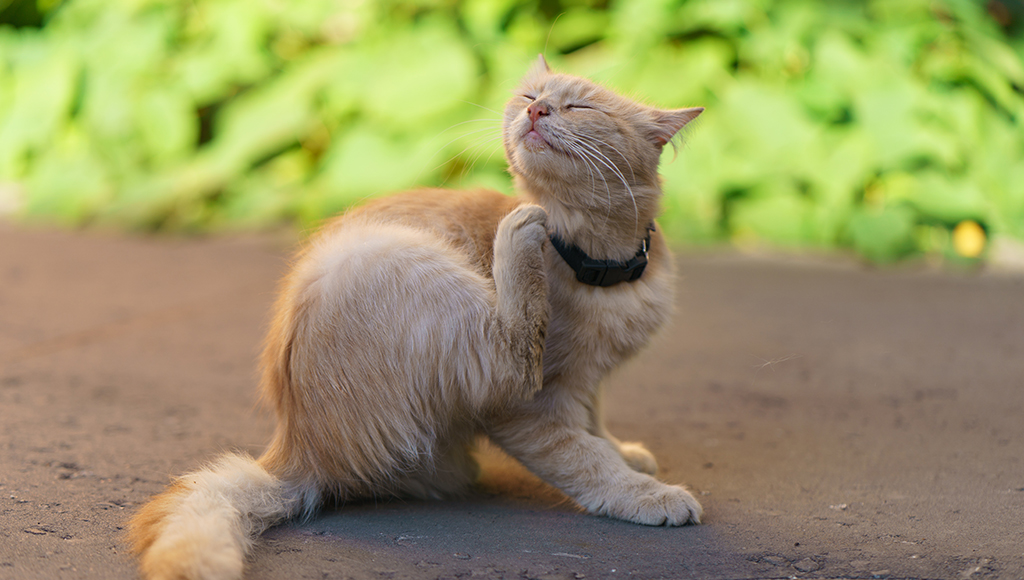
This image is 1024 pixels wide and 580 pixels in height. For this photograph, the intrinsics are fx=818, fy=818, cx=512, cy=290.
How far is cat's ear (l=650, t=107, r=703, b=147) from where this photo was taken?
5.94 ft

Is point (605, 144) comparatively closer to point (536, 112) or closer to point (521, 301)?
point (536, 112)

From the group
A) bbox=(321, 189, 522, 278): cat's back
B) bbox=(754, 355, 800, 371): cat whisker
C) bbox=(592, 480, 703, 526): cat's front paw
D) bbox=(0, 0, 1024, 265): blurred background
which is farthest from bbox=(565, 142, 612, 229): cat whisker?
bbox=(0, 0, 1024, 265): blurred background

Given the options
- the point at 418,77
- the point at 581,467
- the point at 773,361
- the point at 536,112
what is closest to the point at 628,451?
the point at 581,467

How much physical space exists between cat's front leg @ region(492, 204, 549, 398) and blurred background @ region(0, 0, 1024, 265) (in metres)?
2.38

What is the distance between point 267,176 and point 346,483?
3867 mm

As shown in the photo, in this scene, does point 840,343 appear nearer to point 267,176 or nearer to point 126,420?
point 126,420

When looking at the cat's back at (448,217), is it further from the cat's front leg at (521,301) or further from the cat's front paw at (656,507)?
the cat's front paw at (656,507)

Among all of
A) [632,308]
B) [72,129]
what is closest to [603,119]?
[632,308]

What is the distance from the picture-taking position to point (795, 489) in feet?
6.19

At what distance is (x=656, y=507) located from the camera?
1648 millimetres

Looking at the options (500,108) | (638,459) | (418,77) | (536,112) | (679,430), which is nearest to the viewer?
(536,112)

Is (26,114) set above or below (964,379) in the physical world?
above

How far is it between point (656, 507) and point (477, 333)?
19.8 inches

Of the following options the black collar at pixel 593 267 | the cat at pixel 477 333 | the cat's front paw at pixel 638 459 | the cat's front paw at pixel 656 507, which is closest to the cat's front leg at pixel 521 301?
the cat at pixel 477 333
